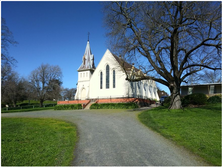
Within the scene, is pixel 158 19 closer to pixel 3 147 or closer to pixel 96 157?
pixel 96 157

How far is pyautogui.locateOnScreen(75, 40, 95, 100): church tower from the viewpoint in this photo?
1748 inches

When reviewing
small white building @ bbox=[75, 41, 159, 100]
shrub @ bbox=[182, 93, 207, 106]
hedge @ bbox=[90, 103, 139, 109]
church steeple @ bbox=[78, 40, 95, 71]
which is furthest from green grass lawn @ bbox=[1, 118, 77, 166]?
church steeple @ bbox=[78, 40, 95, 71]

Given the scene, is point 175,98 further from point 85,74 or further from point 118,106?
point 85,74

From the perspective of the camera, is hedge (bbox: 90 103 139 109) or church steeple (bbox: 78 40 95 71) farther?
church steeple (bbox: 78 40 95 71)

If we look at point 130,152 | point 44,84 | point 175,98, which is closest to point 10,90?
point 44,84

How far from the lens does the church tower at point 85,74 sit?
44406 millimetres

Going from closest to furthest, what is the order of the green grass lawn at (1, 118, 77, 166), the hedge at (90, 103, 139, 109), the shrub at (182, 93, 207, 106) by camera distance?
the green grass lawn at (1, 118, 77, 166) → the shrub at (182, 93, 207, 106) → the hedge at (90, 103, 139, 109)

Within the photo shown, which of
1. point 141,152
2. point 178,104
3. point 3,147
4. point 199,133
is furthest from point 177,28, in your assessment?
point 3,147

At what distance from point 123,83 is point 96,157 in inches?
1155

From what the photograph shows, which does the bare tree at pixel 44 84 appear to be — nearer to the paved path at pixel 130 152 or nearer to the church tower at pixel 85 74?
the church tower at pixel 85 74

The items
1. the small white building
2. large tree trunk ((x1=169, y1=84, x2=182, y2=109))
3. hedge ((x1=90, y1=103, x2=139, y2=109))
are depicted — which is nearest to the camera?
large tree trunk ((x1=169, y1=84, x2=182, y2=109))

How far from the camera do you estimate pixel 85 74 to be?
45781 mm

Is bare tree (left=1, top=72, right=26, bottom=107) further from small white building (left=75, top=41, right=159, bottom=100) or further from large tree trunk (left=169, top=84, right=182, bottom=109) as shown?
large tree trunk (left=169, top=84, right=182, bottom=109)

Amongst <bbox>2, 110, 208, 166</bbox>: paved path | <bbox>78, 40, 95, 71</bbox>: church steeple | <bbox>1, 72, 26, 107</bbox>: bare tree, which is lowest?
<bbox>2, 110, 208, 166</bbox>: paved path
